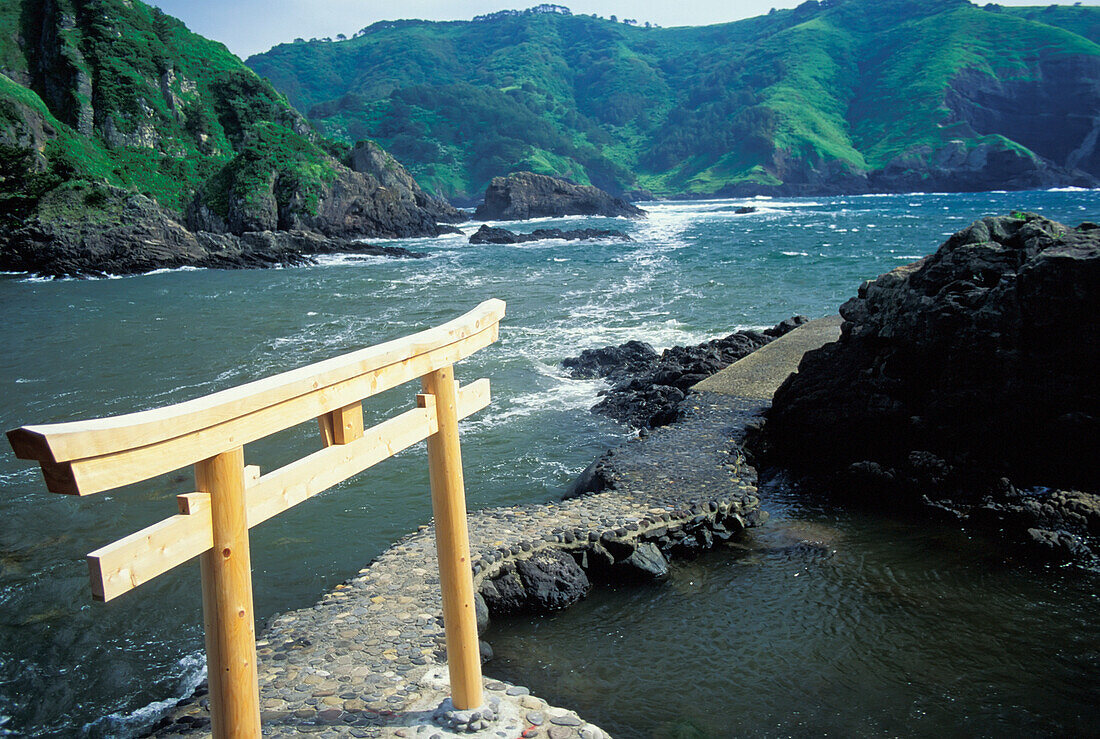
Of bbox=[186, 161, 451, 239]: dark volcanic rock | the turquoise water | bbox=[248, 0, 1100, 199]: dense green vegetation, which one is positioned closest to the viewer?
the turquoise water

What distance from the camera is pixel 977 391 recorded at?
9.00 metres

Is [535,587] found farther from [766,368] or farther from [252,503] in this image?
[766,368]

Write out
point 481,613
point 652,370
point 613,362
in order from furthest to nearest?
1. point 613,362
2. point 652,370
3. point 481,613

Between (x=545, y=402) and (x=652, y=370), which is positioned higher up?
(x=652, y=370)

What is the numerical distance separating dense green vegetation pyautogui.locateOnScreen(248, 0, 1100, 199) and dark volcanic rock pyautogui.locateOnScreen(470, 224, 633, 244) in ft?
183

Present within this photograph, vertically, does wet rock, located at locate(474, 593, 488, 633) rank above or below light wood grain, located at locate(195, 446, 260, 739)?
below

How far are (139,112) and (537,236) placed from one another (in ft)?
104

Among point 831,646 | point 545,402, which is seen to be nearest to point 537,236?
point 545,402

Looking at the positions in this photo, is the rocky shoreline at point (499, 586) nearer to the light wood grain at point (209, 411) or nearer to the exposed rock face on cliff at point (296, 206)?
the light wood grain at point (209, 411)

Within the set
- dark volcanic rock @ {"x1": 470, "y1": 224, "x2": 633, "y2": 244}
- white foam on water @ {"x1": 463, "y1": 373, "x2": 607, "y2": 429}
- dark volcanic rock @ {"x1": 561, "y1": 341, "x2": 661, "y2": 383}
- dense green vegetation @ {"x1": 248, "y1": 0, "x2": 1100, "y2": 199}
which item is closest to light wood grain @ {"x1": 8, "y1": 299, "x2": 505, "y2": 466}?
white foam on water @ {"x1": 463, "y1": 373, "x2": 607, "y2": 429}

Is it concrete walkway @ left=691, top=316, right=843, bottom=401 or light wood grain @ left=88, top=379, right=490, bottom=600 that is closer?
light wood grain @ left=88, top=379, right=490, bottom=600

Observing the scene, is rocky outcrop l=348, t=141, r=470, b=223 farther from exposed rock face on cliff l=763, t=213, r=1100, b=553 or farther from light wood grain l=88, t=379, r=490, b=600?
light wood grain l=88, t=379, r=490, b=600

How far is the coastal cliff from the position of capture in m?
40.5

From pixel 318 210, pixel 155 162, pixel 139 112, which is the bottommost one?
pixel 318 210
